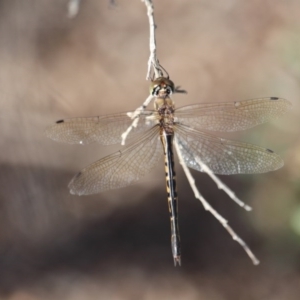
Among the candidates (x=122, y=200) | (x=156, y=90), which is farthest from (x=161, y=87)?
(x=122, y=200)

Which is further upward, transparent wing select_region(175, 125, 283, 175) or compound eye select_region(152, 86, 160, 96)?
compound eye select_region(152, 86, 160, 96)

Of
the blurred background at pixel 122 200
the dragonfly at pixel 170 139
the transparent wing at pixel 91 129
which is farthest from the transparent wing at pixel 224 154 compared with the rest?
the blurred background at pixel 122 200

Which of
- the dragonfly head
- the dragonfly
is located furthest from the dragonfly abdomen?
the dragonfly head

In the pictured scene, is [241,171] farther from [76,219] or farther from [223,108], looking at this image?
[76,219]

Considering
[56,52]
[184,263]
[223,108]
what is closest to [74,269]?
[184,263]

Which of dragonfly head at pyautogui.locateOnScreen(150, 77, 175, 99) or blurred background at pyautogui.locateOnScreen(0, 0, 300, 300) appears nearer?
dragonfly head at pyautogui.locateOnScreen(150, 77, 175, 99)

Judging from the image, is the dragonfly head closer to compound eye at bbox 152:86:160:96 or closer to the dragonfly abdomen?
compound eye at bbox 152:86:160:96
